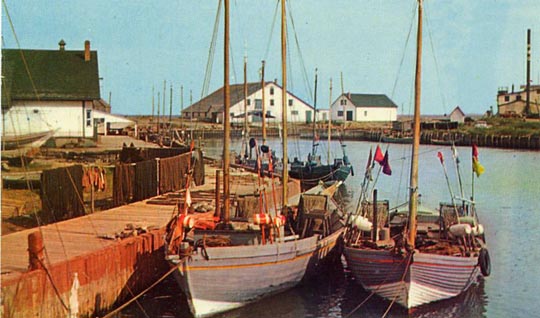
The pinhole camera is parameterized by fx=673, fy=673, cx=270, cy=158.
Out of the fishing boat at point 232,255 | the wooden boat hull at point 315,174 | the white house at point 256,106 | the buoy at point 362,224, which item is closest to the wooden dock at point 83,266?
the fishing boat at point 232,255

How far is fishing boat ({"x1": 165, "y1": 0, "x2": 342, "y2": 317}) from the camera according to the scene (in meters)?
19.3

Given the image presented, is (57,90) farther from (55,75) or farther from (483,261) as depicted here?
(483,261)

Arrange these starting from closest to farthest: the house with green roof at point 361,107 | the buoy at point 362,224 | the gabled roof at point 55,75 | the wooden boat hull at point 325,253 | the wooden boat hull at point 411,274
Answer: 1. the wooden boat hull at point 411,274
2. the buoy at point 362,224
3. the wooden boat hull at point 325,253
4. the gabled roof at point 55,75
5. the house with green roof at point 361,107

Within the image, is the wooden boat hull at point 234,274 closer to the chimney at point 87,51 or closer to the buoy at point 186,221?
the buoy at point 186,221

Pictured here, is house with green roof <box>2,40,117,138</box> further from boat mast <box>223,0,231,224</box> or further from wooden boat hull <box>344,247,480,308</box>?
wooden boat hull <box>344,247,480,308</box>

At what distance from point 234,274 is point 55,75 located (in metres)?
39.3

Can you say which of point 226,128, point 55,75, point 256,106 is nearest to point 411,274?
point 226,128

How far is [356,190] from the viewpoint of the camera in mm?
59312

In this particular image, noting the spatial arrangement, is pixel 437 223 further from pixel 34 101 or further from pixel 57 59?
pixel 57 59

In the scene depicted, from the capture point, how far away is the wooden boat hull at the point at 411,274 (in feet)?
68.2

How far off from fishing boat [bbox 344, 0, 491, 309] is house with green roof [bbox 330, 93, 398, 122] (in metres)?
128

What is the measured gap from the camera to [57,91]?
52.5 m

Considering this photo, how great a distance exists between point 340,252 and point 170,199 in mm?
9248

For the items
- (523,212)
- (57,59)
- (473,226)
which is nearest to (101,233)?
(473,226)
